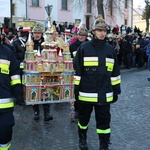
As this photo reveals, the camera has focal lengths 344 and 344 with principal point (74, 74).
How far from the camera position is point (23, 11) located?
3450cm

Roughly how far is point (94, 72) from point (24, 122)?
9.04ft

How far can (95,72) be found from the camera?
5.02m

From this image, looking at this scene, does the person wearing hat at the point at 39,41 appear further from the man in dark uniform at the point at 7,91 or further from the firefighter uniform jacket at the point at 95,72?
the man in dark uniform at the point at 7,91

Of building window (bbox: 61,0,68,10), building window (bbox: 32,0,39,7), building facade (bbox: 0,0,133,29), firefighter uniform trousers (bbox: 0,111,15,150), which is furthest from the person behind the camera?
building window (bbox: 61,0,68,10)

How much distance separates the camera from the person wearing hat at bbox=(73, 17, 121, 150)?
5031mm

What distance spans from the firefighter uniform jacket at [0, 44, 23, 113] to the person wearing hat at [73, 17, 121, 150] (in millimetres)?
1105

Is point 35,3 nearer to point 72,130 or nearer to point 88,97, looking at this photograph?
point 72,130

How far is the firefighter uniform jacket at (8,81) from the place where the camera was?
4.15 m

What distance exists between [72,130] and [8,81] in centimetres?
263

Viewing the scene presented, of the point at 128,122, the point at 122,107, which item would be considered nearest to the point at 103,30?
the point at 128,122

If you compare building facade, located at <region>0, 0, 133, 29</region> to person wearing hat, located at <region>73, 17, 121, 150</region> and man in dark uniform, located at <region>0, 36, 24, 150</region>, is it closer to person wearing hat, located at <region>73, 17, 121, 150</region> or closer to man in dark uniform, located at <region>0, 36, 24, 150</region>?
person wearing hat, located at <region>73, 17, 121, 150</region>

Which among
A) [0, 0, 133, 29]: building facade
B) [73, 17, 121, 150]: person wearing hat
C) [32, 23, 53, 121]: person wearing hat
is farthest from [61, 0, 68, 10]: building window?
[73, 17, 121, 150]: person wearing hat

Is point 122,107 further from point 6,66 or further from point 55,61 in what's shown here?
point 6,66

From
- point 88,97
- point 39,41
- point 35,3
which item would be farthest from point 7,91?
point 35,3
